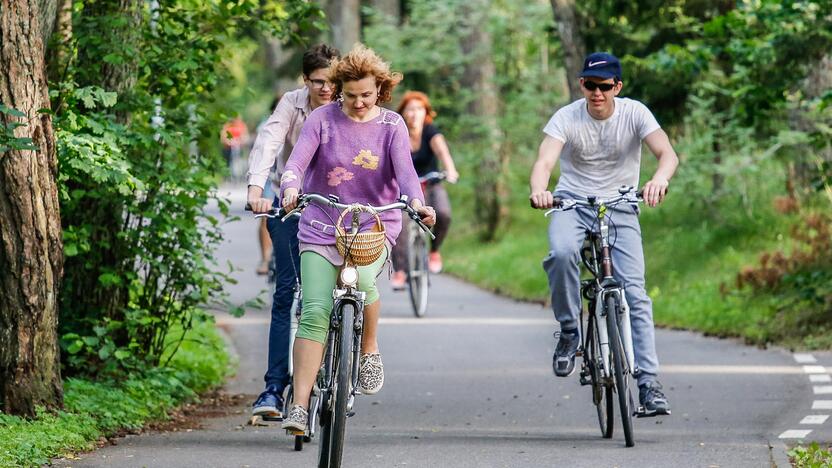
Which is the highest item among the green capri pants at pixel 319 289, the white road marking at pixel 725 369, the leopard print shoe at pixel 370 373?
the green capri pants at pixel 319 289

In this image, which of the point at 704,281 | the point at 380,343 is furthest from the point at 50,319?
the point at 704,281

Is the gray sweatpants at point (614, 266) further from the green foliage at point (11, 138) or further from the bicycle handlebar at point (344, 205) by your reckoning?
the green foliage at point (11, 138)

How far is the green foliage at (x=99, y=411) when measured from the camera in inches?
284

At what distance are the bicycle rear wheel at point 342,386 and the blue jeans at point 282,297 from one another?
1.48 m

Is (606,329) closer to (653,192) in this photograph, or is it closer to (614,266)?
(614,266)

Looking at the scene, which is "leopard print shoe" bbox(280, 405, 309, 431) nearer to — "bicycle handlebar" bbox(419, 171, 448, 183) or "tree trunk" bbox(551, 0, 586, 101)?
"bicycle handlebar" bbox(419, 171, 448, 183)

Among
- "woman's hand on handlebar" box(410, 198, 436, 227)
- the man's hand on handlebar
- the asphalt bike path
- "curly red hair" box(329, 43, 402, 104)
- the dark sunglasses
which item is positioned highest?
the dark sunglasses

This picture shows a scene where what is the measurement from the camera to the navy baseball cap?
8359 mm

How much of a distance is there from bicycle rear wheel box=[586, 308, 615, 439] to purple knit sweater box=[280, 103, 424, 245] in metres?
1.79

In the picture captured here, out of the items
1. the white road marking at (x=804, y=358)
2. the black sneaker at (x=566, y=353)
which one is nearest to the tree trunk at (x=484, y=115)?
the white road marking at (x=804, y=358)

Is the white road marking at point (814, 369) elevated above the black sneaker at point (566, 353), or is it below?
below

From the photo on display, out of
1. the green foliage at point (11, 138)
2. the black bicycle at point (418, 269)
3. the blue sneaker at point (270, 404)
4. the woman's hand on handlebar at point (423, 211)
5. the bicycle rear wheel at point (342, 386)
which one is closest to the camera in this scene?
the bicycle rear wheel at point (342, 386)

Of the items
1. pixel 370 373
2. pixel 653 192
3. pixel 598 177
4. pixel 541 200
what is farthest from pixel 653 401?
pixel 370 373

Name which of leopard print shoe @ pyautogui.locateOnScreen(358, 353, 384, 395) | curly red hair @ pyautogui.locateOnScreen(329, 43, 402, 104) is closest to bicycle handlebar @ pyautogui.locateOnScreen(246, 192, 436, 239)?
curly red hair @ pyautogui.locateOnScreen(329, 43, 402, 104)
